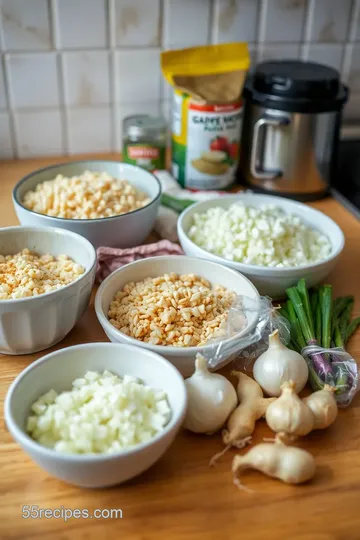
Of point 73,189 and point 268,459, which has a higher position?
point 73,189

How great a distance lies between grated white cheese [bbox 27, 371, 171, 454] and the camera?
738 millimetres

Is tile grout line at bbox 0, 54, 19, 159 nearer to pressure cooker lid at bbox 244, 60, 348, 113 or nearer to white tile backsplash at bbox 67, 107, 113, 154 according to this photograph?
white tile backsplash at bbox 67, 107, 113, 154

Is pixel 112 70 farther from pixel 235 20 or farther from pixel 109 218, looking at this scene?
pixel 109 218

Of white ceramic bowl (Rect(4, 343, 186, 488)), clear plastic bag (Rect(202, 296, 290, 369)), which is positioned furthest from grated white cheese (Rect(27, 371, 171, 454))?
clear plastic bag (Rect(202, 296, 290, 369))

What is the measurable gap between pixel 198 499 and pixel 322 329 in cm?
39

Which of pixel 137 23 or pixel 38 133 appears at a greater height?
pixel 137 23

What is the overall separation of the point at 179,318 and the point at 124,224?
283mm

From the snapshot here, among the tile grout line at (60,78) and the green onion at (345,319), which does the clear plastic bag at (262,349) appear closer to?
the green onion at (345,319)

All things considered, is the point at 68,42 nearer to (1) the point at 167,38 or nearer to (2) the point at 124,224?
(1) the point at 167,38

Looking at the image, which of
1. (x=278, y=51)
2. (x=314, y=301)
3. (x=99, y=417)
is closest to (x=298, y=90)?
(x=278, y=51)

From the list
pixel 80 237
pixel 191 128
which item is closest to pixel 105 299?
pixel 80 237

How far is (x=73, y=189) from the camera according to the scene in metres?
1.22

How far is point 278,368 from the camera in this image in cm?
88

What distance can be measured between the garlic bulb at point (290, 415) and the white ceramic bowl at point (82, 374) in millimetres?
136
